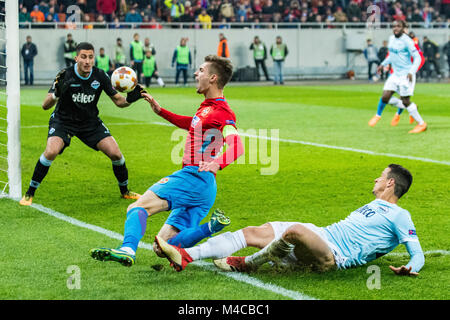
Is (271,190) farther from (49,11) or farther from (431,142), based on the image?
(49,11)

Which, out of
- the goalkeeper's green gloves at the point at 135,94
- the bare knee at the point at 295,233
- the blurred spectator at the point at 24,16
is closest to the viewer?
the bare knee at the point at 295,233

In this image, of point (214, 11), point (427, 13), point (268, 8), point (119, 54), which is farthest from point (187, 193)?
point (427, 13)

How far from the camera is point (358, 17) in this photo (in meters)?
39.2

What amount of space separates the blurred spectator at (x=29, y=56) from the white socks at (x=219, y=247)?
27230 mm

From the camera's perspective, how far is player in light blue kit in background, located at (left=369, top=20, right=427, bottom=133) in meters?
16.1

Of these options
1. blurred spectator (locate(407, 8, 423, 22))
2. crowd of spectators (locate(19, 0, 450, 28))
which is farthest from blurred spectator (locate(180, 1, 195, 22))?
blurred spectator (locate(407, 8, 423, 22))

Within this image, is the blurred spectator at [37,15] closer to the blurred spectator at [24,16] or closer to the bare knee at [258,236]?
the blurred spectator at [24,16]

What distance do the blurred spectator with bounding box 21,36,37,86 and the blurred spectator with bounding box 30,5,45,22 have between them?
1.37 metres

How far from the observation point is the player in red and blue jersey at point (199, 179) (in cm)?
577

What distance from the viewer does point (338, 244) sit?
230 inches

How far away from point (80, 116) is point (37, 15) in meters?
25.4

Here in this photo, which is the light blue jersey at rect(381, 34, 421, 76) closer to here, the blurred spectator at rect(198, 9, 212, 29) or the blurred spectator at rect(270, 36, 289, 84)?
the blurred spectator at rect(270, 36, 289, 84)

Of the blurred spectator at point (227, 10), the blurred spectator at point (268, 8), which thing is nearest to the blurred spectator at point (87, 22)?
the blurred spectator at point (227, 10)

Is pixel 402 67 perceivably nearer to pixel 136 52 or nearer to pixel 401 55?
pixel 401 55
